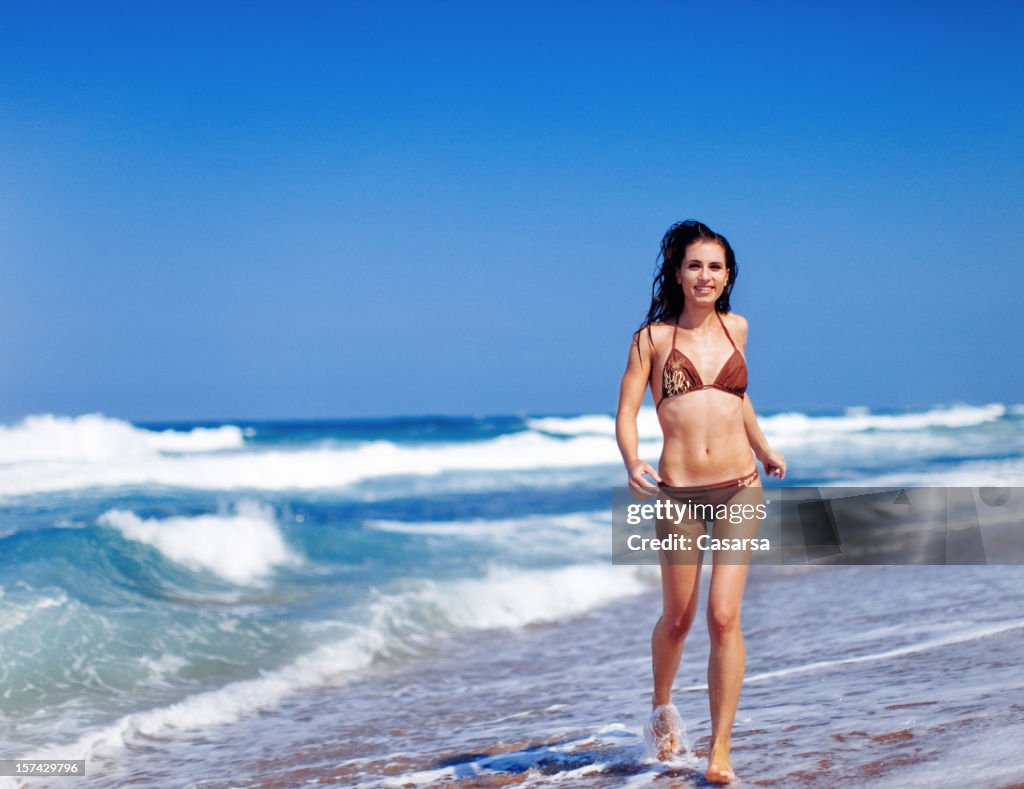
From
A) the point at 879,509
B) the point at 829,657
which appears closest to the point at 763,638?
the point at 829,657

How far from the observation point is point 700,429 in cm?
377

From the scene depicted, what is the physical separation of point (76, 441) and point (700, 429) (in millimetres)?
29266

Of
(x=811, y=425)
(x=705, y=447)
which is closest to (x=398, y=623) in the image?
(x=705, y=447)

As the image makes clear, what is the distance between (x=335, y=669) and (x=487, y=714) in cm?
199

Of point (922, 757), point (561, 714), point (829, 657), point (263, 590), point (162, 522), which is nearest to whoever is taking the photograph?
point (922, 757)

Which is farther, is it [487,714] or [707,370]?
[487,714]

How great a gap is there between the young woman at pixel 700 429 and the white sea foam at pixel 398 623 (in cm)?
334

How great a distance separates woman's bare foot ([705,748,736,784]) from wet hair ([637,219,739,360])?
149 centimetres

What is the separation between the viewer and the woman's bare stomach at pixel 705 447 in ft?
12.3

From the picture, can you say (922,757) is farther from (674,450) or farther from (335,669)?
(335,669)

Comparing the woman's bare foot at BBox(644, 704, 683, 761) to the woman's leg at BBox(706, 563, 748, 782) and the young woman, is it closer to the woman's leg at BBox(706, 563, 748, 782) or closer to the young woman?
the young woman

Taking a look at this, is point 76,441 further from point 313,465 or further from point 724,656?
point 724,656

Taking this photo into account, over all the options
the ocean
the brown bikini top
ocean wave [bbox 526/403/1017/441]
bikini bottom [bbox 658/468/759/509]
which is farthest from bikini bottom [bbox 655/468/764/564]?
ocean wave [bbox 526/403/1017/441]

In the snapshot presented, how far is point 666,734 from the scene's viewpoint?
4.07 metres
